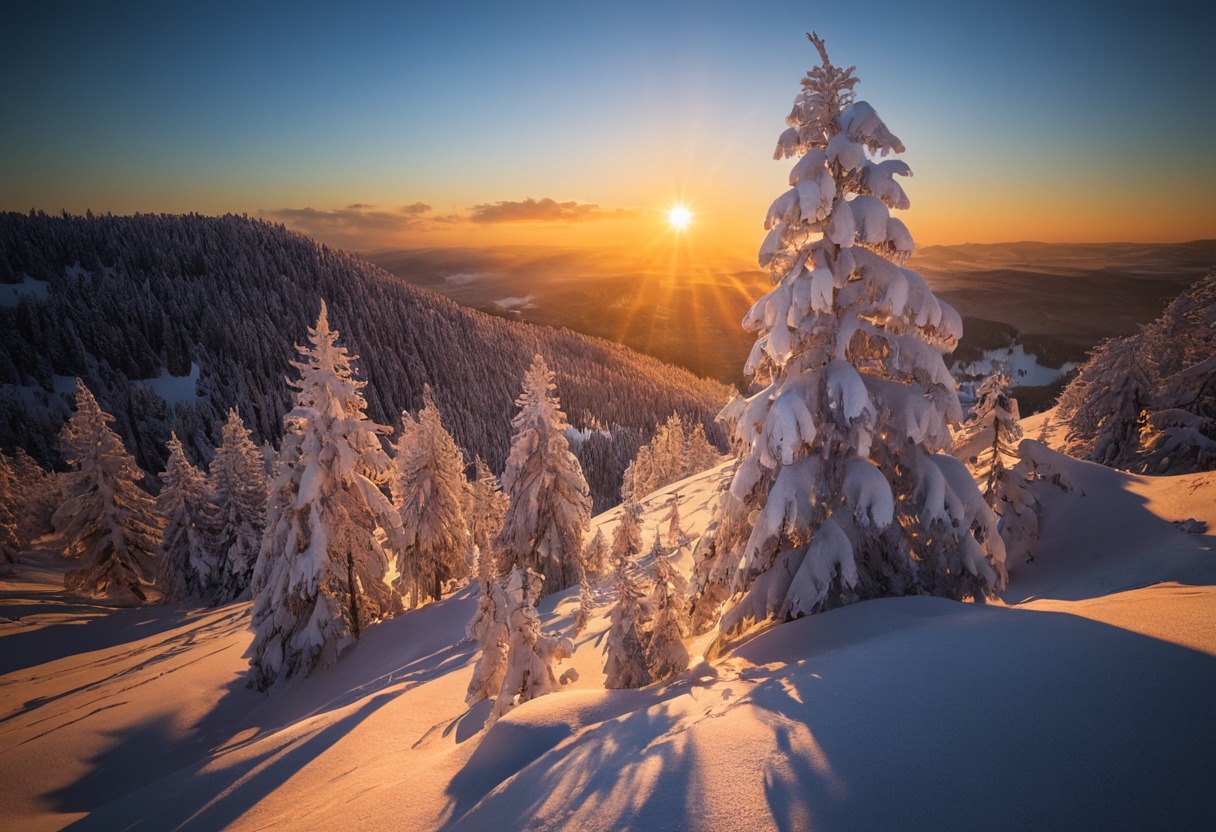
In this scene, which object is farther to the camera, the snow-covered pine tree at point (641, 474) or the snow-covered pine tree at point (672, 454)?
the snow-covered pine tree at point (672, 454)

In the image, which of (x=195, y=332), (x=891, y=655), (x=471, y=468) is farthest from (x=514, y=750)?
(x=195, y=332)

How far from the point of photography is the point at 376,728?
10211mm

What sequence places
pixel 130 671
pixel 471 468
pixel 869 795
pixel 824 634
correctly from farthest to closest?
pixel 471 468 → pixel 130 671 → pixel 824 634 → pixel 869 795

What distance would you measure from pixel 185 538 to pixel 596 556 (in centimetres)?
2584

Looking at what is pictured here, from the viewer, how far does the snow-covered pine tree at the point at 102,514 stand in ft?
91.8

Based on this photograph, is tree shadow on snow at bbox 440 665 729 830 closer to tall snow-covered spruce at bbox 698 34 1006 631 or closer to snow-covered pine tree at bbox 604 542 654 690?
tall snow-covered spruce at bbox 698 34 1006 631

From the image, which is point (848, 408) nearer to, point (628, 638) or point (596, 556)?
point (628, 638)

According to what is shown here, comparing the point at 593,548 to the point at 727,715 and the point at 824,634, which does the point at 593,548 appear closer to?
the point at 824,634

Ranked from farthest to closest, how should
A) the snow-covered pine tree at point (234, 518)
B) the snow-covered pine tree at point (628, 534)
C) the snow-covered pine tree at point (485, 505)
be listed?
the snow-covered pine tree at point (485, 505) < the snow-covered pine tree at point (234, 518) < the snow-covered pine tree at point (628, 534)

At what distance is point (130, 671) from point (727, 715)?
25.0m

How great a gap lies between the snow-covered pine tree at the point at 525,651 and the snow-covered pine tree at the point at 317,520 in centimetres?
939

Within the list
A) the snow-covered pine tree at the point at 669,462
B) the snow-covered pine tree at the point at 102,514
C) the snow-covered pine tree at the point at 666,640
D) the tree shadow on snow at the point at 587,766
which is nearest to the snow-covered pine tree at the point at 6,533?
the snow-covered pine tree at the point at 102,514

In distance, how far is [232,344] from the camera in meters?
125

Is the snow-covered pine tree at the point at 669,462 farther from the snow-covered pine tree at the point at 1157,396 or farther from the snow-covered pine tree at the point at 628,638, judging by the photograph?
the snow-covered pine tree at the point at 628,638
